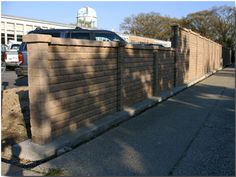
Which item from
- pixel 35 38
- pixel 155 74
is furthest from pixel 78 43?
pixel 155 74

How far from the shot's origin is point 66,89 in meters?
6.21

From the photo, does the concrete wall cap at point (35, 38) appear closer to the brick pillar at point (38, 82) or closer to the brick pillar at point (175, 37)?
the brick pillar at point (38, 82)

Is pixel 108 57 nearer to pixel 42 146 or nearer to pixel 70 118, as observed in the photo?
pixel 70 118

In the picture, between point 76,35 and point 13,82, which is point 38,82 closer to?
point 76,35

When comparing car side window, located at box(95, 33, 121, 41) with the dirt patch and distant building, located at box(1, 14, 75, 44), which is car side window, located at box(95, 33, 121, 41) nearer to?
the dirt patch

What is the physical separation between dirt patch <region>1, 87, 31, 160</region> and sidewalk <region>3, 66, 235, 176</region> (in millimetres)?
1095

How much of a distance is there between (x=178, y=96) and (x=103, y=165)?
7797 mm

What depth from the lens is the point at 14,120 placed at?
7.29 m

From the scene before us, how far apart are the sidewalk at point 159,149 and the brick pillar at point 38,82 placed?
618mm

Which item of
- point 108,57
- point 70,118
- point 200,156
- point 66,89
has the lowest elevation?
point 200,156

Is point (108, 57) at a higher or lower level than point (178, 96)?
higher

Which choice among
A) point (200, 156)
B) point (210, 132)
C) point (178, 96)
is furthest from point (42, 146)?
point (178, 96)

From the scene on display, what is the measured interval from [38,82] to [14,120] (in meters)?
2.08

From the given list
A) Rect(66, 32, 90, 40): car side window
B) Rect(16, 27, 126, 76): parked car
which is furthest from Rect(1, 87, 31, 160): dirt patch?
Rect(66, 32, 90, 40): car side window
